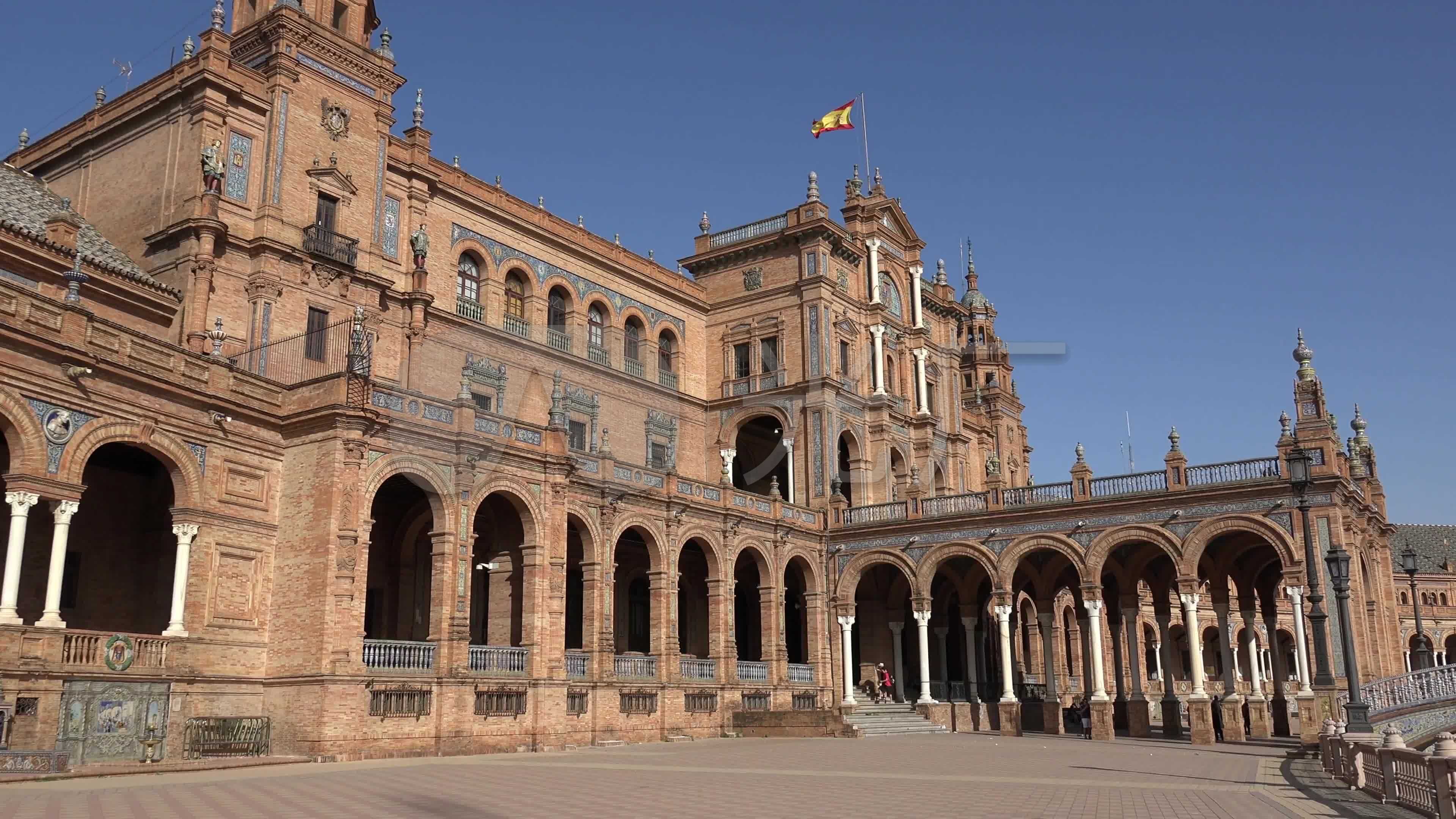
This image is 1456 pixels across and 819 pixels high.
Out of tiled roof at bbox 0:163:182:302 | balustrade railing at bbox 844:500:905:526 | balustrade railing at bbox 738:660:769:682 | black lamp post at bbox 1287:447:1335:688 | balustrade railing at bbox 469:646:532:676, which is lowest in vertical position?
balustrade railing at bbox 738:660:769:682

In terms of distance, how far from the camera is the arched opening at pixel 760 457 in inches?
1795

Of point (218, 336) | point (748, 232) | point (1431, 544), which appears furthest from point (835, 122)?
point (1431, 544)

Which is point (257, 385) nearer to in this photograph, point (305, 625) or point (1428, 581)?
point (305, 625)

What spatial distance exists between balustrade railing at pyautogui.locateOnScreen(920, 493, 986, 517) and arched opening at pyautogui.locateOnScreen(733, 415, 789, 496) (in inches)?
230

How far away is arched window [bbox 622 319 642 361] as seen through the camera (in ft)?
141

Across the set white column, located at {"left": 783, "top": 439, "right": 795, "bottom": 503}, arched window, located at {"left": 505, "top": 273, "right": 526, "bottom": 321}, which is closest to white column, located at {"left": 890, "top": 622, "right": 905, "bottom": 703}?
white column, located at {"left": 783, "top": 439, "right": 795, "bottom": 503}

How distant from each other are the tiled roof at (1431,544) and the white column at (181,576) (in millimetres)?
85865

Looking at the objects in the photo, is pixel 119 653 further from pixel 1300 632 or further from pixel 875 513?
pixel 1300 632

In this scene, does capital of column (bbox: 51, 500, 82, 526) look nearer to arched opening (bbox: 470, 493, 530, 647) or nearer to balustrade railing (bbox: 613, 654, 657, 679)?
arched opening (bbox: 470, 493, 530, 647)

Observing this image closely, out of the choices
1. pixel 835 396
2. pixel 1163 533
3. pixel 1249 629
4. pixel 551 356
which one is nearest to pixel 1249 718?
pixel 1249 629

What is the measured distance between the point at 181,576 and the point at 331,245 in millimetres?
11026

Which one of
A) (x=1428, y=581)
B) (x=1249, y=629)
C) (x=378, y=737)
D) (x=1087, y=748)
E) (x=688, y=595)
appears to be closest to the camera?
(x=378, y=737)

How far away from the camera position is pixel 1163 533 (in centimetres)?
3547

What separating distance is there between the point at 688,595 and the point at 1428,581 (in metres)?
67.2
